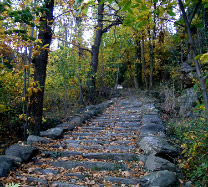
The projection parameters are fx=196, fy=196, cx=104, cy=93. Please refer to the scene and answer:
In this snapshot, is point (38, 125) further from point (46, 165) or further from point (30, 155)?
point (46, 165)

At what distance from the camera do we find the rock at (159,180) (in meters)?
2.66

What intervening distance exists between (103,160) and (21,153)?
63.0 inches

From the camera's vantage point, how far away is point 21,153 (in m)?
3.79

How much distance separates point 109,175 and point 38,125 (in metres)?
2.92

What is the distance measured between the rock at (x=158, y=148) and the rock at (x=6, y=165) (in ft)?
8.12

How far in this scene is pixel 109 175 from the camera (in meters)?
3.28

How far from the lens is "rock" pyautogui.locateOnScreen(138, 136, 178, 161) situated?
3578 mm

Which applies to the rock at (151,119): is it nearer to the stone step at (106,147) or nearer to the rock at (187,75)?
the stone step at (106,147)

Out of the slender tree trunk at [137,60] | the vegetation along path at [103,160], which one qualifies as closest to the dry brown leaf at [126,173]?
the vegetation along path at [103,160]

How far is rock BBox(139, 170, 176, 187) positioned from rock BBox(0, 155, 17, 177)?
2.12m

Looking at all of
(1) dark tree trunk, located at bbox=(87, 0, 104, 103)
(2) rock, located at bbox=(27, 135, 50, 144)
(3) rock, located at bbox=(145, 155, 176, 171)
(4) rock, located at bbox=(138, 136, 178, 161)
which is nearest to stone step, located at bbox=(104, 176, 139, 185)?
(3) rock, located at bbox=(145, 155, 176, 171)

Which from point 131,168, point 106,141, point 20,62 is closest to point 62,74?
point 20,62

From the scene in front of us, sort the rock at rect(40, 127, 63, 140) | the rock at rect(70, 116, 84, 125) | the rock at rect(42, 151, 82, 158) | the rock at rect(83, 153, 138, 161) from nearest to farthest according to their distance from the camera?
the rock at rect(83, 153, 138, 161) → the rock at rect(42, 151, 82, 158) → the rock at rect(40, 127, 63, 140) → the rock at rect(70, 116, 84, 125)

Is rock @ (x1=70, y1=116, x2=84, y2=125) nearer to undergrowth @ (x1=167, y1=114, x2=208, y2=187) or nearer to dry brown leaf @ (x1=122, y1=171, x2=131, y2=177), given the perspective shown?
dry brown leaf @ (x1=122, y1=171, x2=131, y2=177)
